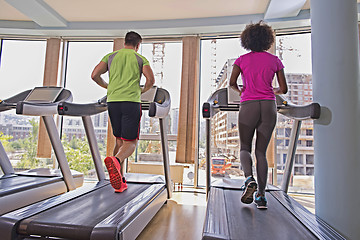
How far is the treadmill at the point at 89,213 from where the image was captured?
143 centimetres

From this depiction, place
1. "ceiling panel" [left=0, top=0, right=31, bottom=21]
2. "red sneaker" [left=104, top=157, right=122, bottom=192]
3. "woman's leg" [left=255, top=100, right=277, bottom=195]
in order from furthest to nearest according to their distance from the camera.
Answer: "ceiling panel" [left=0, top=0, right=31, bottom=21] → "red sneaker" [left=104, top=157, right=122, bottom=192] → "woman's leg" [left=255, top=100, right=277, bottom=195]

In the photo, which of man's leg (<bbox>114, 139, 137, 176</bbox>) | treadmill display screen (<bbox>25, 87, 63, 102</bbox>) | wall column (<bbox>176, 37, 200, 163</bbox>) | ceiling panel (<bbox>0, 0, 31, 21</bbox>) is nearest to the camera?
man's leg (<bbox>114, 139, 137, 176</bbox>)

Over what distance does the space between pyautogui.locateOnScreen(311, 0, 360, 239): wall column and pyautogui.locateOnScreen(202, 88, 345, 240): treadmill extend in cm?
10

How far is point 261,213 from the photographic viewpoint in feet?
5.88

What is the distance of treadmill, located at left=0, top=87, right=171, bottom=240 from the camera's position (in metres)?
1.43

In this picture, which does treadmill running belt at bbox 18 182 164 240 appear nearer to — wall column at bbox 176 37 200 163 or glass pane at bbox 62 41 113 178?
wall column at bbox 176 37 200 163

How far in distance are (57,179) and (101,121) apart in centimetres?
181

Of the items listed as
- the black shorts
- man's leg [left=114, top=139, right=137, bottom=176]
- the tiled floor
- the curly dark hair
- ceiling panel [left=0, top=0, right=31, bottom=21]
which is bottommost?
the tiled floor

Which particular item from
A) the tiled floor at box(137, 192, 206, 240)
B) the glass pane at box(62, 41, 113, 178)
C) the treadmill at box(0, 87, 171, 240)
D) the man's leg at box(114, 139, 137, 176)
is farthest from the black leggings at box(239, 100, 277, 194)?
the glass pane at box(62, 41, 113, 178)

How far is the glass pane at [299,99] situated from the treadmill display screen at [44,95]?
11.4 feet

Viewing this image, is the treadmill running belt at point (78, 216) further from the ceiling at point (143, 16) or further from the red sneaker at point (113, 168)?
the ceiling at point (143, 16)

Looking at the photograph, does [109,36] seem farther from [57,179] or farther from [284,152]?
[284,152]

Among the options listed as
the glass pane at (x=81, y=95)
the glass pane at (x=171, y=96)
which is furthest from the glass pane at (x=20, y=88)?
the glass pane at (x=171, y=96)

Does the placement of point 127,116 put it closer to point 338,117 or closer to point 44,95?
point 44,95
